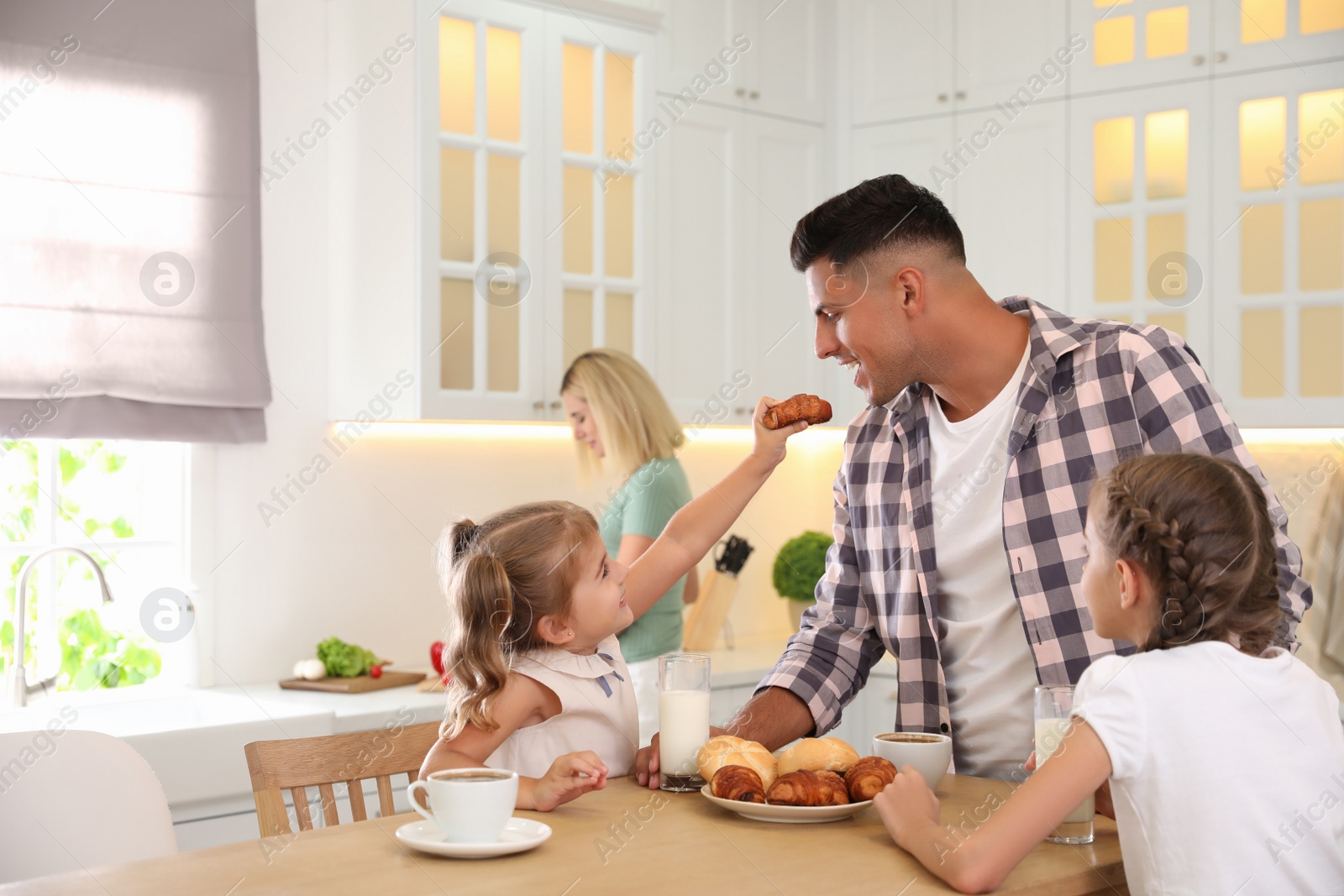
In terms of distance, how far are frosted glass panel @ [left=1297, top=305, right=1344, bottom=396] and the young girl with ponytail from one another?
197 cm

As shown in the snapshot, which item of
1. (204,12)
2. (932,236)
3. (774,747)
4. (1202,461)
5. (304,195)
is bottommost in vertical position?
(774,747)

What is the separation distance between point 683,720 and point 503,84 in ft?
7.06

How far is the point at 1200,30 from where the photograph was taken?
3.22 m

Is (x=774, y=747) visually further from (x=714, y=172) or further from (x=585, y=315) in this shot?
(x=714, y=172)

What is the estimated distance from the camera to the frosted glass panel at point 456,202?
9.96 feet

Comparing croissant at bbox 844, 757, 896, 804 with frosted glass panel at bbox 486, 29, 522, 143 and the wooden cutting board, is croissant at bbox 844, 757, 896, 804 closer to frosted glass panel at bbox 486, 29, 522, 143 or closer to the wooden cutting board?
the wooden cutting board

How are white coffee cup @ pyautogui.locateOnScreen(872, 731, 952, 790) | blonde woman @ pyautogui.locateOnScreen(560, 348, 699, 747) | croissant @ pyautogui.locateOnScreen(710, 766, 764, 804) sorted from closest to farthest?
croissant @ pyautogui.locateOnScreen(710, 766, 764, 804) → white coffee cup @ pyautogui.locateOnScreen(872, 731, 952, 790) → blonde woman @ pyautogui.locateOnScreen(560, 348, 699, 747)

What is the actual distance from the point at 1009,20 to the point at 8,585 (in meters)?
2.95

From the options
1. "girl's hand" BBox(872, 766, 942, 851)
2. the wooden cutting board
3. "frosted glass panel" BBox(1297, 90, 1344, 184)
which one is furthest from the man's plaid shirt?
"frosted glass panel" BBox(1297, 90, 1344, 184)

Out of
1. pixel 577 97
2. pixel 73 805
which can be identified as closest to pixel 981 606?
pixel 73 805

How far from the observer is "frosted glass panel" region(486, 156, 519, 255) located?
10.3 ft

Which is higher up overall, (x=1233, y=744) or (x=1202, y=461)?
(x=1202, y=461)

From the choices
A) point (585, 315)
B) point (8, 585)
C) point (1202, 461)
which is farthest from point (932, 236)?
point (8, 585)

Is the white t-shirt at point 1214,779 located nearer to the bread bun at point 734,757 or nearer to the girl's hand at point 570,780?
the bread bun at point 734,757
